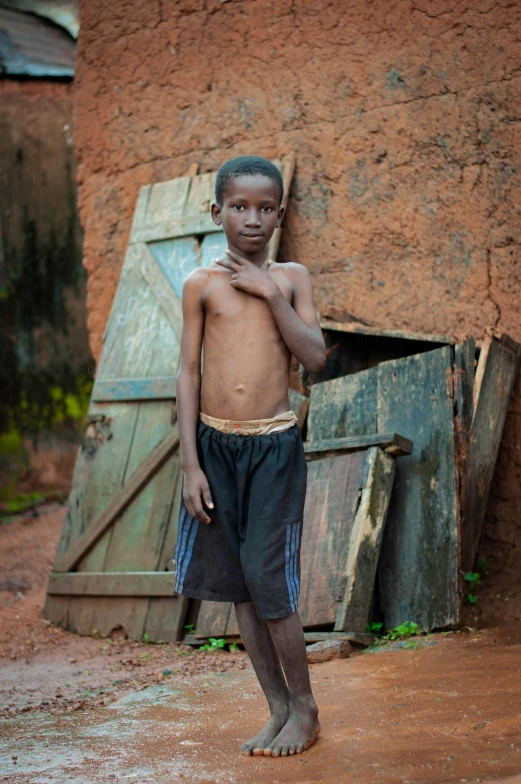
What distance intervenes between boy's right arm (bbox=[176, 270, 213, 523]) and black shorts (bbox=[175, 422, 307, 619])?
0.04m

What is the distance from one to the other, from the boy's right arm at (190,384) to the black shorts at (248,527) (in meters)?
0.04

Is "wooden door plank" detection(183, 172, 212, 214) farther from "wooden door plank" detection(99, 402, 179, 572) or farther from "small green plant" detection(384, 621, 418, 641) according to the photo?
"small green plant" detection(384, 621, 418, 641)

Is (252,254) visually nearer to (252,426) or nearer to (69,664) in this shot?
(252,426)

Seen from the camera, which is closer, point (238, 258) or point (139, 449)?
point (238, 258)

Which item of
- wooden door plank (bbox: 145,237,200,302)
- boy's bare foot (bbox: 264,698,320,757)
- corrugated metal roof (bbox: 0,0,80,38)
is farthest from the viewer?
corrugated metal roof (bbox: 0,0,80,38)

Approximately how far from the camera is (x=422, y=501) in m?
3.92

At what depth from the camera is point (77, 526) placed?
500cm

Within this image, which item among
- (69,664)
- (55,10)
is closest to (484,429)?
(69,664)

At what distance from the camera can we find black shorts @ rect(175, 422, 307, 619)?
2332 millimetres

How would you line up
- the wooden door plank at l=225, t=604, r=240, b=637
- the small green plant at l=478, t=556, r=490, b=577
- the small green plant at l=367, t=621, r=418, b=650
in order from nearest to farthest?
the small green plant at l=367, t=621, r=418, b=650, the wooden door plank at l=225, t=604, r=240, b=637, the small green plant at l=478, t=556, r=490, b=577

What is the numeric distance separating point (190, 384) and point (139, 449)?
96.0 inches

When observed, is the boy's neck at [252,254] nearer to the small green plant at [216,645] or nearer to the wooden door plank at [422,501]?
the wooden door plank at [422,501]

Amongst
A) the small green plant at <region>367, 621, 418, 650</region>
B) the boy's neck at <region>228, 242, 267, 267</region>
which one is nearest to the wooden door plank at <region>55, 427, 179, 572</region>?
the small green plant at <region>367, 621, 418, 650</region>

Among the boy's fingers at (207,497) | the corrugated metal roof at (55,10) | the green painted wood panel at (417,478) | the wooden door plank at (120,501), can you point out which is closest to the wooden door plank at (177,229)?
the wooden door plank at (120,501)
